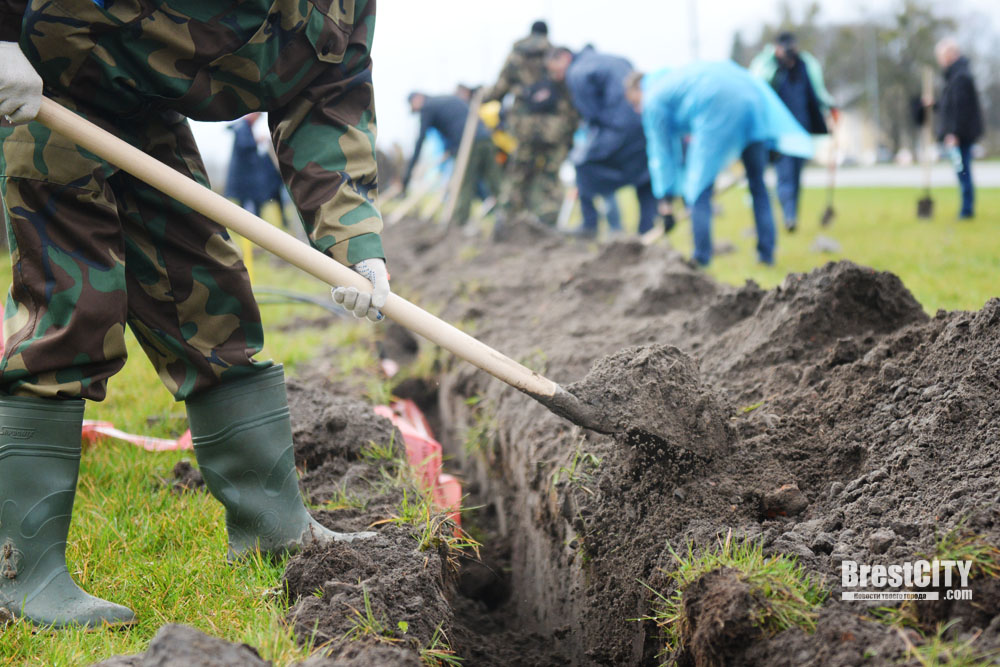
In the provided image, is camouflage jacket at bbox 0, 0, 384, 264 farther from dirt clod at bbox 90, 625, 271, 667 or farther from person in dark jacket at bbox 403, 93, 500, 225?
person in dark jacket at bbox 403, 93, 500, 225

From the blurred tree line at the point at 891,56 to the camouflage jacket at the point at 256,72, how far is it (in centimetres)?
3846

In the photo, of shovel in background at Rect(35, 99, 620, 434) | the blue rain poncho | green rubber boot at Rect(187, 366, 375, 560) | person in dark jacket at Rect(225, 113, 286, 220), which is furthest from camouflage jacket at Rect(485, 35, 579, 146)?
green rubber boot at Rect(187, 366, 375, 560)

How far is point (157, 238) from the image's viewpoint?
2188mm

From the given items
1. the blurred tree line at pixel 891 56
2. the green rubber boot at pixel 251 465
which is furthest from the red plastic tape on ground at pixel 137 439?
the blurred tree line at pixel 891 56

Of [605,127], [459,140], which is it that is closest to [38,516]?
[605,127]

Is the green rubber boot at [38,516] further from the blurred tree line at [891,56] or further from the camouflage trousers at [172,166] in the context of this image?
the blurred tree line at [891,56]

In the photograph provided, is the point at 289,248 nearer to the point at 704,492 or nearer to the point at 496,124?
the point at 704,492

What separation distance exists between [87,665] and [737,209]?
43.3ft

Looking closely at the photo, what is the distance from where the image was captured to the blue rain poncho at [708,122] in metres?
6.04

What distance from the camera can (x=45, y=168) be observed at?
6.44 feet

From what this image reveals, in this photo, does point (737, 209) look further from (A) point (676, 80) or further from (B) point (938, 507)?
(B) point (938, 507)

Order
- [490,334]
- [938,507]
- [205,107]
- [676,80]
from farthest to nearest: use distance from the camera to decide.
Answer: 1. [676,80]
2. [490,334]
3. [205,107]
4. [938,507]

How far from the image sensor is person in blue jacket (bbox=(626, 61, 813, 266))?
19.9ft

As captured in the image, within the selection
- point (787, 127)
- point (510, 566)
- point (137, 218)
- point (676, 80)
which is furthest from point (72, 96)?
point (787, 127)
